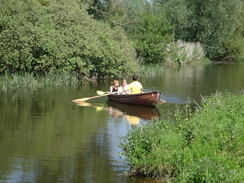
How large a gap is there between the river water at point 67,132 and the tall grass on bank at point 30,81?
908 mm

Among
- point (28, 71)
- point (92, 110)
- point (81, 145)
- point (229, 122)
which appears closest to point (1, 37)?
point (28, 71)

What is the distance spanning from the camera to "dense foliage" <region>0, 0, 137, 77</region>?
89.2 feet

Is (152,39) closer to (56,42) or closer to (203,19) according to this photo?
(203,19)

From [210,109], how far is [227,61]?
52.6m

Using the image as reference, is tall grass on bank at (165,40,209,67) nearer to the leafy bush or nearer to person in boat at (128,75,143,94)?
the leafy bush

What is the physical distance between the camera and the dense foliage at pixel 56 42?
27188 millimetres

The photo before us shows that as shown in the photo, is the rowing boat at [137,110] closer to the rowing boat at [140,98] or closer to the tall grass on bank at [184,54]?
the rowing boat at [140,98]

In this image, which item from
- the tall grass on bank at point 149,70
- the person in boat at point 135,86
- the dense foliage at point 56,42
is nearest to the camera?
the person in boat at point 135,86

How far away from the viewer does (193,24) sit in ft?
192

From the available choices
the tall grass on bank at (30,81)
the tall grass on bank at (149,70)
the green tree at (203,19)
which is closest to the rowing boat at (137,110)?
the tall grass on bank at (30,81)

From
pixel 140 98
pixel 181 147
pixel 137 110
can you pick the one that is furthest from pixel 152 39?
pixel 181 147

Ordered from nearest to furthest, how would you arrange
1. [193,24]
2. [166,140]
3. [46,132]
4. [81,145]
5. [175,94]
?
[166,140] → [81,145] → [46,132] → [175,94] → [193,24]

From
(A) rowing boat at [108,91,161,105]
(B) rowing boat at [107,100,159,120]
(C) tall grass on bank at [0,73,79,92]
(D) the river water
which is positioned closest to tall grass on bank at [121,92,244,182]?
(D) the river water

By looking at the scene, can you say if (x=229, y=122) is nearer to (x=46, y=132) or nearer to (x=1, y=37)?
(x=46, y=132)
